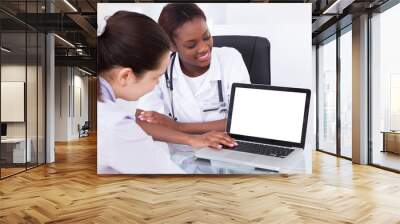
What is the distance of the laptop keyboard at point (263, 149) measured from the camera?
468 centimetres

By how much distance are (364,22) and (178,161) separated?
4.76 m

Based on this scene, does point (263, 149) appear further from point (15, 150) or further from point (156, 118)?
point (15, 150)

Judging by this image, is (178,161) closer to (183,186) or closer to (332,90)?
(183,186)

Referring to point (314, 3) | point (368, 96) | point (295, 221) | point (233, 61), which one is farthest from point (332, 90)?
point (295, 221)

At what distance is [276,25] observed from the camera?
644 cm

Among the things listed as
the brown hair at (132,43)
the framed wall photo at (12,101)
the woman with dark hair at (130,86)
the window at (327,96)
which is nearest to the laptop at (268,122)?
the woman with dark hair at (130,86)

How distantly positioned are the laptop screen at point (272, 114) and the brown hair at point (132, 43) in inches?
66.4

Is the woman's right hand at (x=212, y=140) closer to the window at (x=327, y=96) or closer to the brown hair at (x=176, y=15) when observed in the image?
the brown hair at (x=176, y=15)

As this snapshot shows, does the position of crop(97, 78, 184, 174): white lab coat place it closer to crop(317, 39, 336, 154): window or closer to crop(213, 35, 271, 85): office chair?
crop(213, 35, 271, 85): office chair

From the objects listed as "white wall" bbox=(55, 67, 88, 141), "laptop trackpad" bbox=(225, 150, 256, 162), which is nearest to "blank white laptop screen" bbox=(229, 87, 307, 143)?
"laptop trackpad" bbox=(225, 150, 256, 162)

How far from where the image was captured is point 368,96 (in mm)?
8211

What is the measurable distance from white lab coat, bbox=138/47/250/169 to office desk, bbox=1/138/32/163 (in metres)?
2.47

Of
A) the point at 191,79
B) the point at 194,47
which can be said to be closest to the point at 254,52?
the point at 194,47

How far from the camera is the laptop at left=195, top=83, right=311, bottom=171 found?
5.01m
